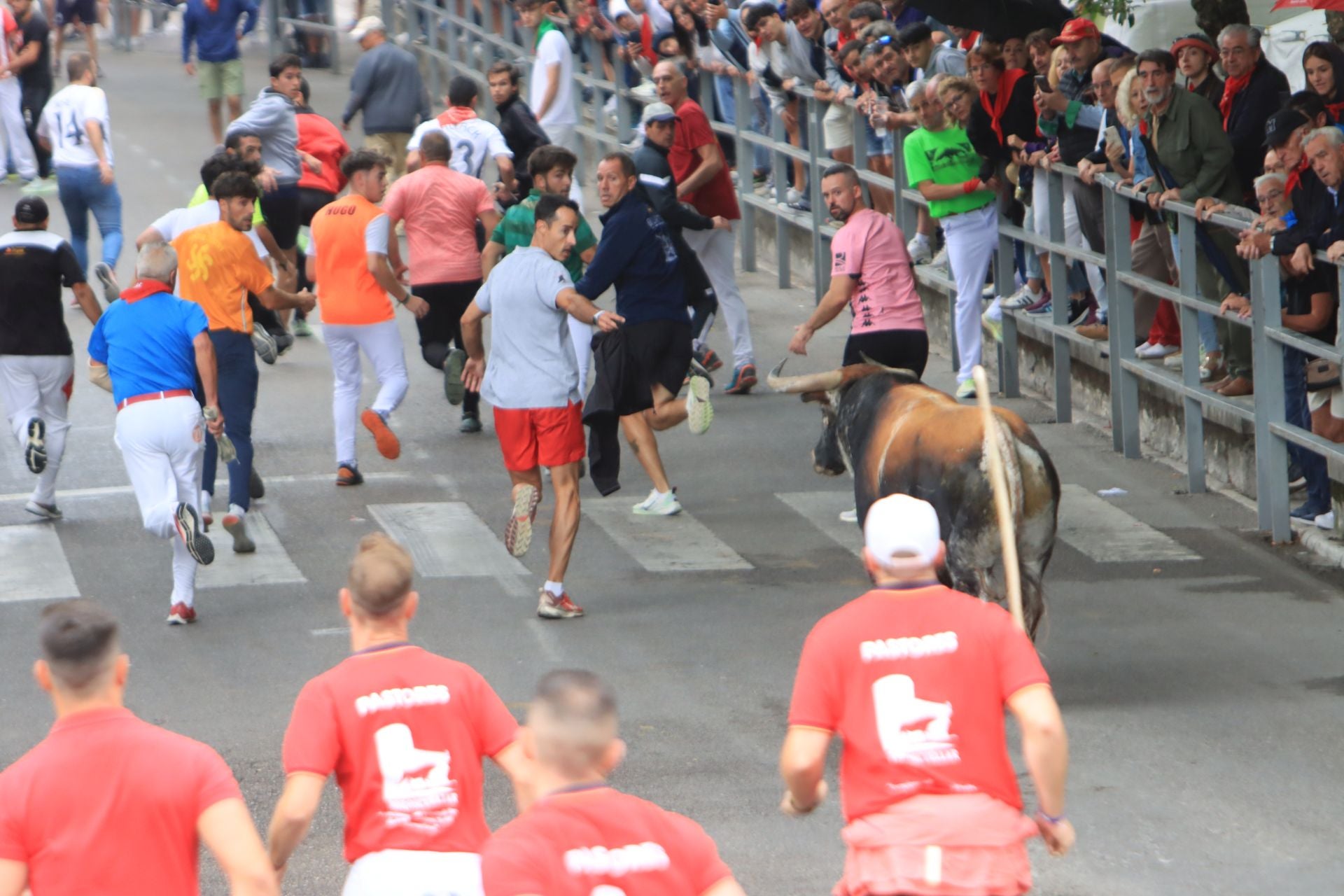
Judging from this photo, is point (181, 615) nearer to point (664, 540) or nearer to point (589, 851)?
point (664, 540)

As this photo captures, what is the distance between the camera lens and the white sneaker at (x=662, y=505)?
1221 centimetres

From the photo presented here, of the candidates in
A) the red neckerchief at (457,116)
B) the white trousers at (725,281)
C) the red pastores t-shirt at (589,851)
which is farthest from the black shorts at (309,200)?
the red pastores t-shirt at (589,851)

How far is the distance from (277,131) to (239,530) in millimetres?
5663

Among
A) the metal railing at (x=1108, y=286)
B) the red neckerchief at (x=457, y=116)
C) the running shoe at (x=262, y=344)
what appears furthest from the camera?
the red neckerchief at (x=457, y=116)

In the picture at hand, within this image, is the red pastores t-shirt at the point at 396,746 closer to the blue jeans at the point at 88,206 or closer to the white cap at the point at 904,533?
the white cap at the point at 904,533

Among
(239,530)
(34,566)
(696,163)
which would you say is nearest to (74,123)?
(696,163)

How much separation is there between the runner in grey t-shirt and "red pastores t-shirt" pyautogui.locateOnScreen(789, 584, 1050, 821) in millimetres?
5263

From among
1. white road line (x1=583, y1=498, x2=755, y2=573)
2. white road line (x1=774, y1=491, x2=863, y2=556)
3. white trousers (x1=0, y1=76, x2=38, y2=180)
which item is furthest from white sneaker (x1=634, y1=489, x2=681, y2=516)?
white trousers (x1=0, y1=76, x2=38, y2=180)

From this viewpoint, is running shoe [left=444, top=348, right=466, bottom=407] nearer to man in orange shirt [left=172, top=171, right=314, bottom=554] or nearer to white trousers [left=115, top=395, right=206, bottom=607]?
man in orange shirt [left=172, top=171, right=314, bottom=554]

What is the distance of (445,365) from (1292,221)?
5419 millimetres

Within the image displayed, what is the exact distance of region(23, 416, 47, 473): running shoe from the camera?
38.1ft

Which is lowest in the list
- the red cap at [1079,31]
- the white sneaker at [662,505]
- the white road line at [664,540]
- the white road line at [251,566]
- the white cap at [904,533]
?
the white road line at [664,540]

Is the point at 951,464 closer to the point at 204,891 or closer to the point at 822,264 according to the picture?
the point at 204,891

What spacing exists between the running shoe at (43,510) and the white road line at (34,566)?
0.27ft
